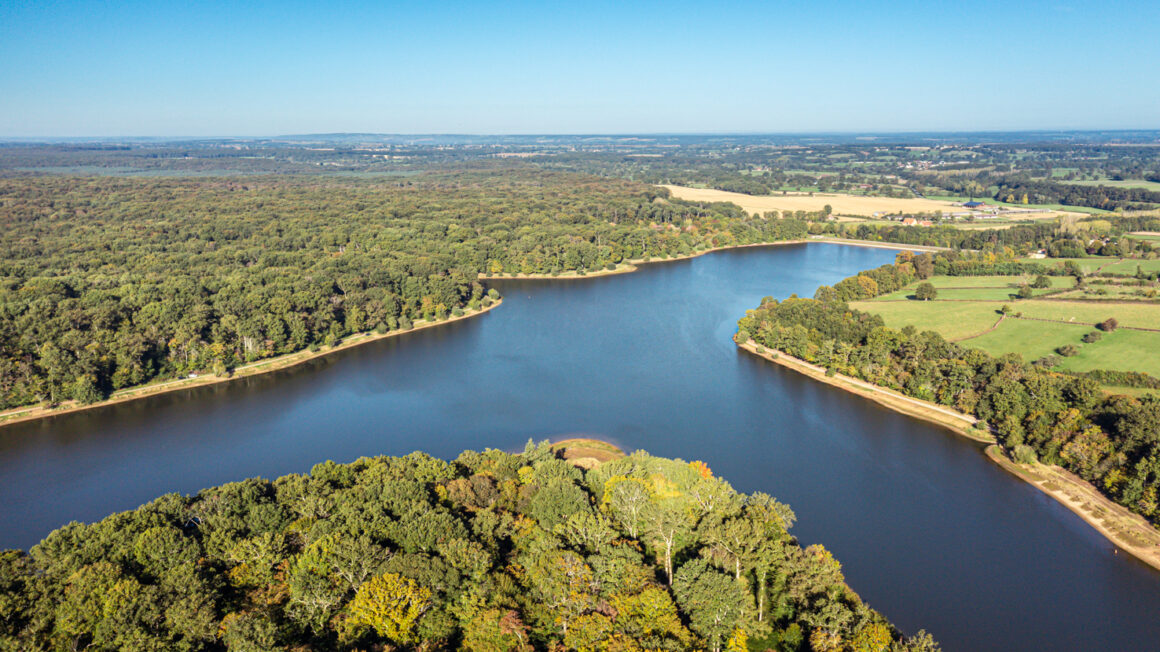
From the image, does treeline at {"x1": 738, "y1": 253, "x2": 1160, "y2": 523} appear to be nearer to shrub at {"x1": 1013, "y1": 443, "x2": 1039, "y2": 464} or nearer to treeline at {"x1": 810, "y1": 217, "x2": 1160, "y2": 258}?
shrub at {"x1": 1013, "y1": 443, "x2": 1039, "y2": 464}

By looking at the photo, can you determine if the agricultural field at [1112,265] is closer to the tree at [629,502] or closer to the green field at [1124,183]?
the tree at [629,502]

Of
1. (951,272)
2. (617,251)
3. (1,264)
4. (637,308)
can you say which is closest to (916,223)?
(951,272)

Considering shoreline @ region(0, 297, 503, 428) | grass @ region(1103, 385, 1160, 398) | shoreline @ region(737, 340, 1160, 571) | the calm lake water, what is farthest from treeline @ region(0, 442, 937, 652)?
grass @ region(1103, 385, 1160, 398)

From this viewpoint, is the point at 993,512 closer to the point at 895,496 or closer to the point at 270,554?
the point at 895,496

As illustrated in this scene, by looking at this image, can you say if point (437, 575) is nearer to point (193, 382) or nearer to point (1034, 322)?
point (193, 382)

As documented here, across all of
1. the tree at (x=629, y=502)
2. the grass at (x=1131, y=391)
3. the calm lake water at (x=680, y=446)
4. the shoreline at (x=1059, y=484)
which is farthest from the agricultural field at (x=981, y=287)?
the tree at (x=629, y=502)

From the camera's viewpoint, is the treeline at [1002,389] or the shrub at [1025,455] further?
the shrub at [1025,455]

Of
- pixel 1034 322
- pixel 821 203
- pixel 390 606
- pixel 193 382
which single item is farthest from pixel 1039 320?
pixel 821 203
